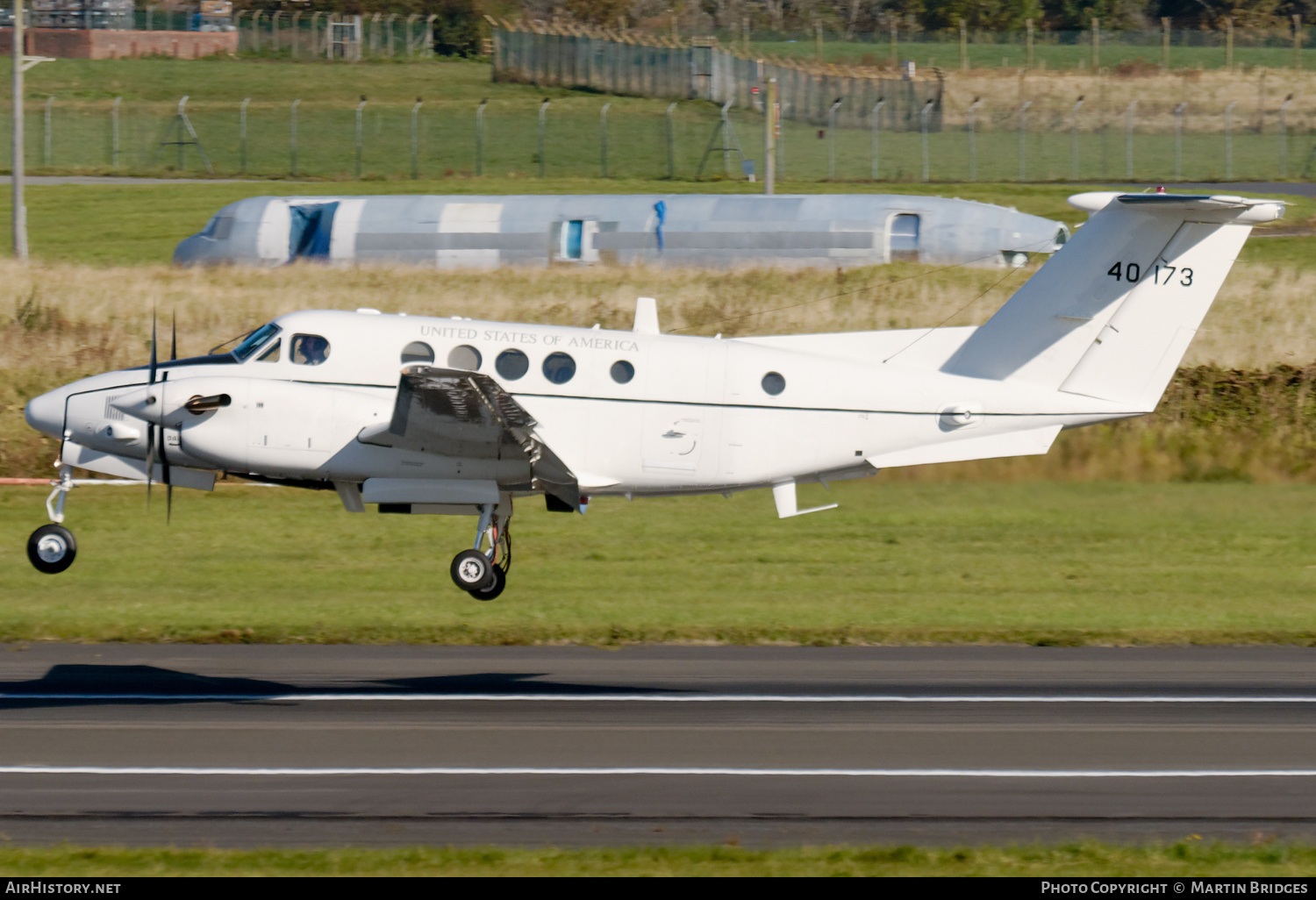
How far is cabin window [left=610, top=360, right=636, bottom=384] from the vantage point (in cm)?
1739

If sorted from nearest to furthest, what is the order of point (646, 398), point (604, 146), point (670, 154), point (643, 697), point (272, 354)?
1. point (272, 354)
2. point (646, 398)
3. point (643, 697)
4. point (604, 146)
5. point (670, 154)

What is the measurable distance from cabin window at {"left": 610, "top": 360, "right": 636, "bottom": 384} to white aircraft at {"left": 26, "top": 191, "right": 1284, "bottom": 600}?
34 mm

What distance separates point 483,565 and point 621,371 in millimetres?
2666

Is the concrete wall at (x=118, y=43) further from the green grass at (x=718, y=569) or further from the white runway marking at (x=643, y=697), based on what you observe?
the white runway marking at (x=643, y=697)

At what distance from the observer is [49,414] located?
693 inches

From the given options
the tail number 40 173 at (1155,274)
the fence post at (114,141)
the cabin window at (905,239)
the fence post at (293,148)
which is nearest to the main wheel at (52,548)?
the tail number 40 173 at (1155,274)

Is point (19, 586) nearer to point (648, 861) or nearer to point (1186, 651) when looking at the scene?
point (648, 861)

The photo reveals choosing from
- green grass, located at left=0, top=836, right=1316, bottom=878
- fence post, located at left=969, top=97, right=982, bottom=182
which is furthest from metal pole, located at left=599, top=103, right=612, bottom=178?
green grass, located at left=0, top=836, right=1316, bottom=878

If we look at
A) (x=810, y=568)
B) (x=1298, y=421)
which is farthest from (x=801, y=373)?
(x=1298, y=421)

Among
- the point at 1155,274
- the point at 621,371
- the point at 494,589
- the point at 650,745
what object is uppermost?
the point at 1155,274

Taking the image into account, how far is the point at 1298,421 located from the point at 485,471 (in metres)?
21.0

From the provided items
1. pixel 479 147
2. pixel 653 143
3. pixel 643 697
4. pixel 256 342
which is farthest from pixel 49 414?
pixel 653 143

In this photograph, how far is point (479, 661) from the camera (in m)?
20.2

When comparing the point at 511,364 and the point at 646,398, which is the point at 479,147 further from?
the point at 511,364
